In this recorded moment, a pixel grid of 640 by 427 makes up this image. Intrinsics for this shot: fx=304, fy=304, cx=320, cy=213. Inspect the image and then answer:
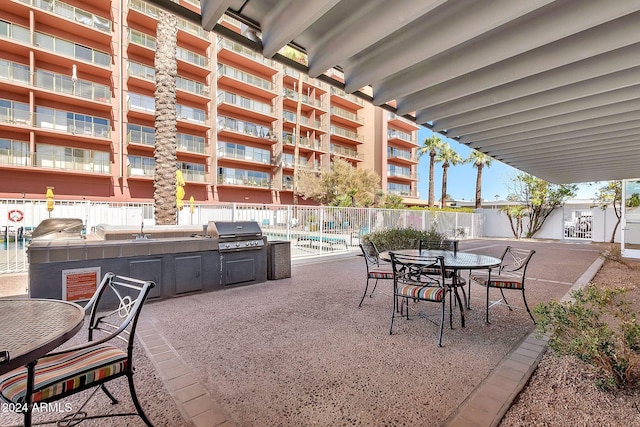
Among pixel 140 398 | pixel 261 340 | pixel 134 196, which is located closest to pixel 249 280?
pixel 261 340

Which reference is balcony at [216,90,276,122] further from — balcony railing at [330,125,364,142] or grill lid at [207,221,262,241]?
grill lid at [207,221,262,241]

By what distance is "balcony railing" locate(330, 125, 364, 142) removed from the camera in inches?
1217

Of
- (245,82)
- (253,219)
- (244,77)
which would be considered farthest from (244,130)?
(253,219)

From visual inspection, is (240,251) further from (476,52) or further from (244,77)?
(244,77)

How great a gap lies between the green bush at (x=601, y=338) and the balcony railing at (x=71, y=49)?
24182 mm

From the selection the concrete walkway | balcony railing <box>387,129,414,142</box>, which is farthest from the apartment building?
the concrete walkway

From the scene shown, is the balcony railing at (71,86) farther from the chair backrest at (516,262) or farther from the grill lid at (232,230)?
the chair backrest at (516,262)

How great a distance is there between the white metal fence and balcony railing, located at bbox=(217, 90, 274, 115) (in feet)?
43.9

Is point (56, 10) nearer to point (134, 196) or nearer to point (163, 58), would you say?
point (134, 196)

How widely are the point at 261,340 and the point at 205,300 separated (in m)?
1.86

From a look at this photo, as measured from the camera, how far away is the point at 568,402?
2.18 meters

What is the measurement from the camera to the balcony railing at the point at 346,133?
30923 mm

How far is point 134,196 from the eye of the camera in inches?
800

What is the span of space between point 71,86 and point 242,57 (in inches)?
461
